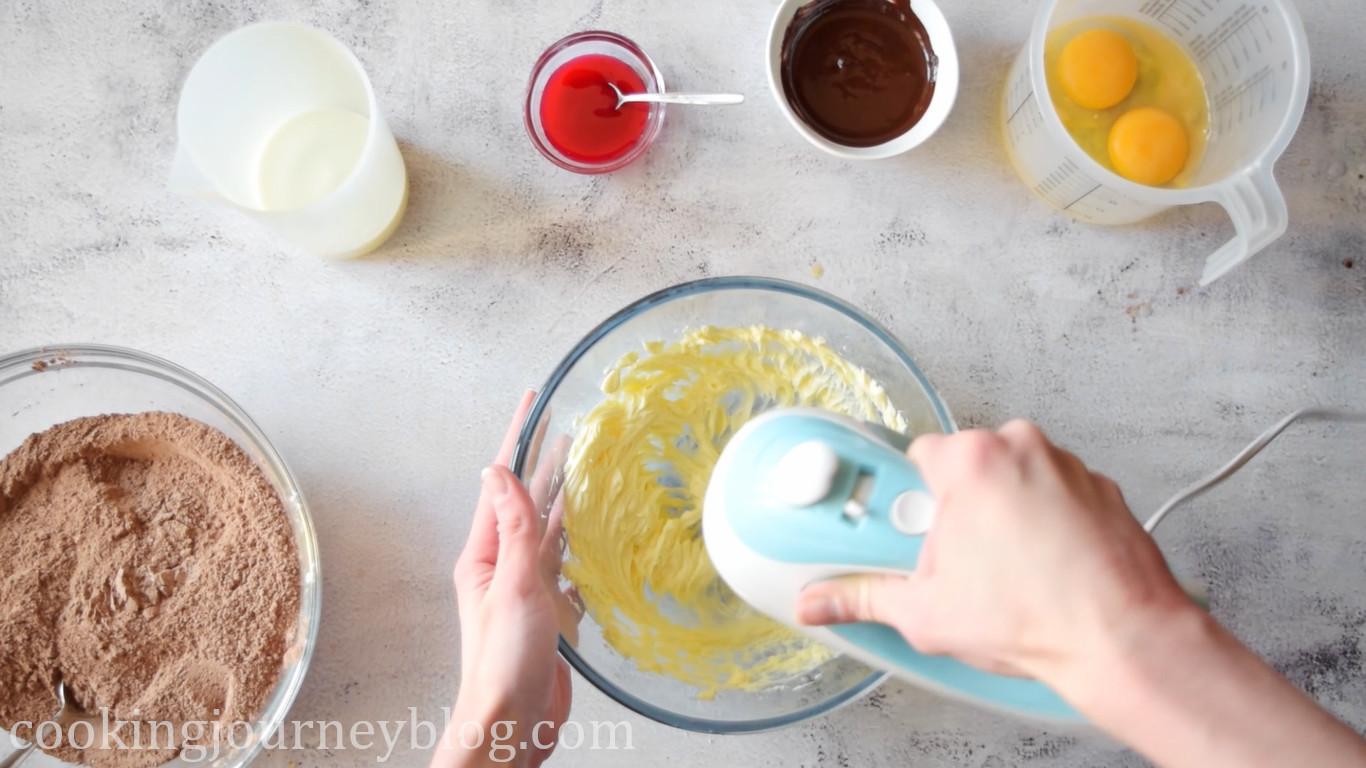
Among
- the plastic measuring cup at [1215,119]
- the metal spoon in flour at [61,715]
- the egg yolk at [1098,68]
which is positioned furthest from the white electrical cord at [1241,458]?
the metal spoon in flour at [61,715]

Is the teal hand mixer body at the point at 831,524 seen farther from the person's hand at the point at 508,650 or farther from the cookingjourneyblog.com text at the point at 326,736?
the cookingjourneyblog.com text at the point at 326,736

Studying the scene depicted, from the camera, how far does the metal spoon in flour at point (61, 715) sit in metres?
1.08

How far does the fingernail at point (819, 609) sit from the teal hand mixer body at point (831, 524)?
18 millimetres

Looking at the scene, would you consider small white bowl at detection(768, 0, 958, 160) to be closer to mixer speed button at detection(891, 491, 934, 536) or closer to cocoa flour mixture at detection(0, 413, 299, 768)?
mixer speed button at detection(891, 491, 934, 536)

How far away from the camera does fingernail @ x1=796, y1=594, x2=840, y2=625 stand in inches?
31.0

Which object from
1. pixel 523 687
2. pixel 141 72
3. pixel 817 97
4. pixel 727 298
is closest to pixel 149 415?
pixel 141 72

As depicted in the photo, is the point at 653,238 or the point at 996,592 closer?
the point at 996,592

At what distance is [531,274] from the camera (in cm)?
119

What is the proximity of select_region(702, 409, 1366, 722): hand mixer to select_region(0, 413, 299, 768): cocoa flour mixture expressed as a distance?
56cm

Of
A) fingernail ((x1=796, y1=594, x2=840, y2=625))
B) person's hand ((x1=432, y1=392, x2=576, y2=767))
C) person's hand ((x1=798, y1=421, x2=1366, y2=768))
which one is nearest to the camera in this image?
person's hand ((x1=798, y1=421, x2=1366, y2=768))

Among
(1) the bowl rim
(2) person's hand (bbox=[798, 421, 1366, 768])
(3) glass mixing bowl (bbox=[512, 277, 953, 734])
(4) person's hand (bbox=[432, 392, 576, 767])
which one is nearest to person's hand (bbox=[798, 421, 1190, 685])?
(2) person's hand (bbox=[798, 421, 1366, 768])

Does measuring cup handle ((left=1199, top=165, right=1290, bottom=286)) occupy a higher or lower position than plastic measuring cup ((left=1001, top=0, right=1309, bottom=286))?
lower

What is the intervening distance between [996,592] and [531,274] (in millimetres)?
709

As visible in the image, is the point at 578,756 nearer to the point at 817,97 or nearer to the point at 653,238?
the point at 653,238
